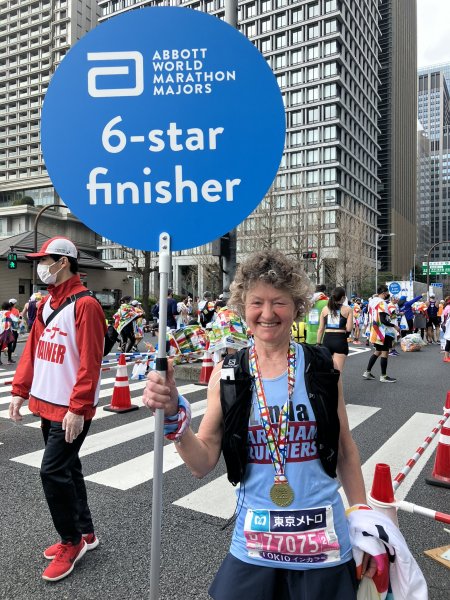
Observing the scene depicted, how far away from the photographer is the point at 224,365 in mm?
1646

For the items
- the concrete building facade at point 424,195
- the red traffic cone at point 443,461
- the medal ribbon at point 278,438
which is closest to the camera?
the medal ribbon at point 278,438

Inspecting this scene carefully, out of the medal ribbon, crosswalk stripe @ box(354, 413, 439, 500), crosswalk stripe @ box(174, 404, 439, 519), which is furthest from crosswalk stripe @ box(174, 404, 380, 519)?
the medal ribbon

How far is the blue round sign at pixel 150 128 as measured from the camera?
5.49 ft

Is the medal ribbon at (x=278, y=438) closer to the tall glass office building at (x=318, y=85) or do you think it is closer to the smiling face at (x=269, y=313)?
the smiling face at (x=269, y=313)

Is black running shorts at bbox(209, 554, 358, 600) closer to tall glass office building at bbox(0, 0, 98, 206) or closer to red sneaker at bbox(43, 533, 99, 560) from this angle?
red sneaker at bbox(43, 533, 99, 560)

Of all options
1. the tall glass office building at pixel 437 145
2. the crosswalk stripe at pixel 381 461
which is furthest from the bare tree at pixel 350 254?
the tall glass office building at pixel 437 145

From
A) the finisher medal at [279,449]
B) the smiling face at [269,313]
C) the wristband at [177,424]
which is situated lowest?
the finisher medal at [279,449]

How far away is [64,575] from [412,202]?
125149 millimetres

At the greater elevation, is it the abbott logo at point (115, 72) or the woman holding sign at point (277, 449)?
the abbott logo at point (115, 72)

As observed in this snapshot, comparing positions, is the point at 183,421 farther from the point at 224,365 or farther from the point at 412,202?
the point at 412,202

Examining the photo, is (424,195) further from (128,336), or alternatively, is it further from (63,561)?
(63,561)

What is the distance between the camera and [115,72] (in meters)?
1.68

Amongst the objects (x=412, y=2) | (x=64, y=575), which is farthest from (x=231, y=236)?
(x=412, y=2)

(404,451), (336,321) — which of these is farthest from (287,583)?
(336,321)
